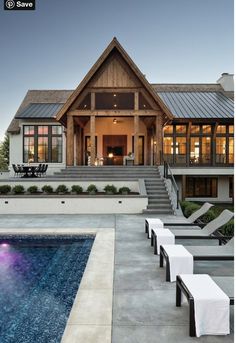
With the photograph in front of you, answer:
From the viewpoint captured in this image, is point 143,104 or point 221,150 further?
point 221,150

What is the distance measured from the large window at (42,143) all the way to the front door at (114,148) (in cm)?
404

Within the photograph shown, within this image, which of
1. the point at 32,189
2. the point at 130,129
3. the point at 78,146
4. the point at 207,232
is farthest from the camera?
the point at 130,129

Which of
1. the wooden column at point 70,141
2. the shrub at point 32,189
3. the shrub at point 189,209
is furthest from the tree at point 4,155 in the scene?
the shrub at point 189,209

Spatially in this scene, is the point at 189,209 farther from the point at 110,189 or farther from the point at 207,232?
the point at 207,232

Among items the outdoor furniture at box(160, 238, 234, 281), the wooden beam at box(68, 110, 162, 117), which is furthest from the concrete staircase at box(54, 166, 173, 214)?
the outdoor furniture at box(160, 238, 234, 281)

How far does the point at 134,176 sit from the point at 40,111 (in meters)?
12.5

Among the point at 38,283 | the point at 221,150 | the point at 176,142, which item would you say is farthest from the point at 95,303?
the point at 221,150

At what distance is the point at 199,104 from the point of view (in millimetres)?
27297

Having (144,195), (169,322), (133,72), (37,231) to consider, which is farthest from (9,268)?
(133,72)

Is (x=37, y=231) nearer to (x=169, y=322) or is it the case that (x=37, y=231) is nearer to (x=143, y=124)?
(x=169, y=322)

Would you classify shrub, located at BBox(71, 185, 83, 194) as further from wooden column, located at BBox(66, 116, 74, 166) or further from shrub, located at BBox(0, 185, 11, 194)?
wooden column, located at BBox(66, 116, 74, 166)

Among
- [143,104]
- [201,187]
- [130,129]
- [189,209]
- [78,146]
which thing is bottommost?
[189,209]

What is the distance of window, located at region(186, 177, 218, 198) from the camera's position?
83.1 feet

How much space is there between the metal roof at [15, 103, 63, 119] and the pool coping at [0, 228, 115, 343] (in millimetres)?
19006
